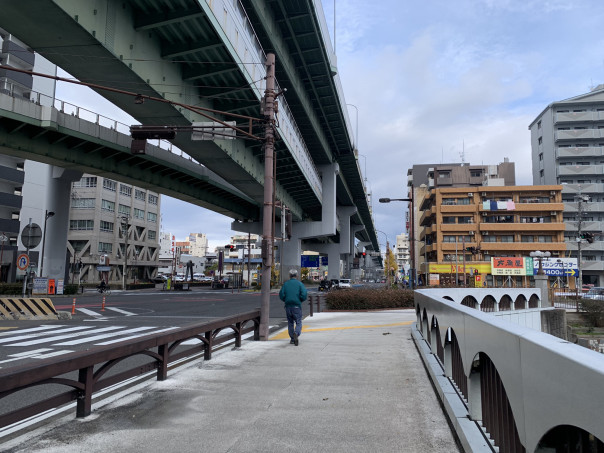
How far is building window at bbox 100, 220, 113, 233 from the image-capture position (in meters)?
75.0

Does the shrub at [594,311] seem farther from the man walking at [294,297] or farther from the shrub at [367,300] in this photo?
the man walking at [294,297]

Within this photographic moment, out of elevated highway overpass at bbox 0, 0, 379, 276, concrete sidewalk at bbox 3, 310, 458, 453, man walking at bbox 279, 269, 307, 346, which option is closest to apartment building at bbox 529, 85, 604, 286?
elevated highway overpass at bbox 0, 0, 379, 276

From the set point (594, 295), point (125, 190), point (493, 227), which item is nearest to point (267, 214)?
point (594, 295)

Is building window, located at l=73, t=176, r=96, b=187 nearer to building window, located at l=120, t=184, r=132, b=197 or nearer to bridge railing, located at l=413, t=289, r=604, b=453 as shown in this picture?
building window, located at l=120, t=184, r=132, b=197

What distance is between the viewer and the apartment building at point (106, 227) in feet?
239

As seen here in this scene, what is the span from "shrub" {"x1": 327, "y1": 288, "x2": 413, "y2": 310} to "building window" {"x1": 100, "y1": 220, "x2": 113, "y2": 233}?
6241 cm

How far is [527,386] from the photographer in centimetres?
255

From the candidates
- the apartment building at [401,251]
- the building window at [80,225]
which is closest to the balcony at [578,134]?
the building window at [80,225]

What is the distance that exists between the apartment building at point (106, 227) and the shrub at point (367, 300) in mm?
52865

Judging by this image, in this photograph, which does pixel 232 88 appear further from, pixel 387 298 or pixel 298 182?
pixel 298 182

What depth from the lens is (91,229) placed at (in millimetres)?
73125

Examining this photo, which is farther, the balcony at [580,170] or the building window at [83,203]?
the building window at [83,203]

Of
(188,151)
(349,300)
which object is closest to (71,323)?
(188,151)

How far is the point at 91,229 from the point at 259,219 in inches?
1339
